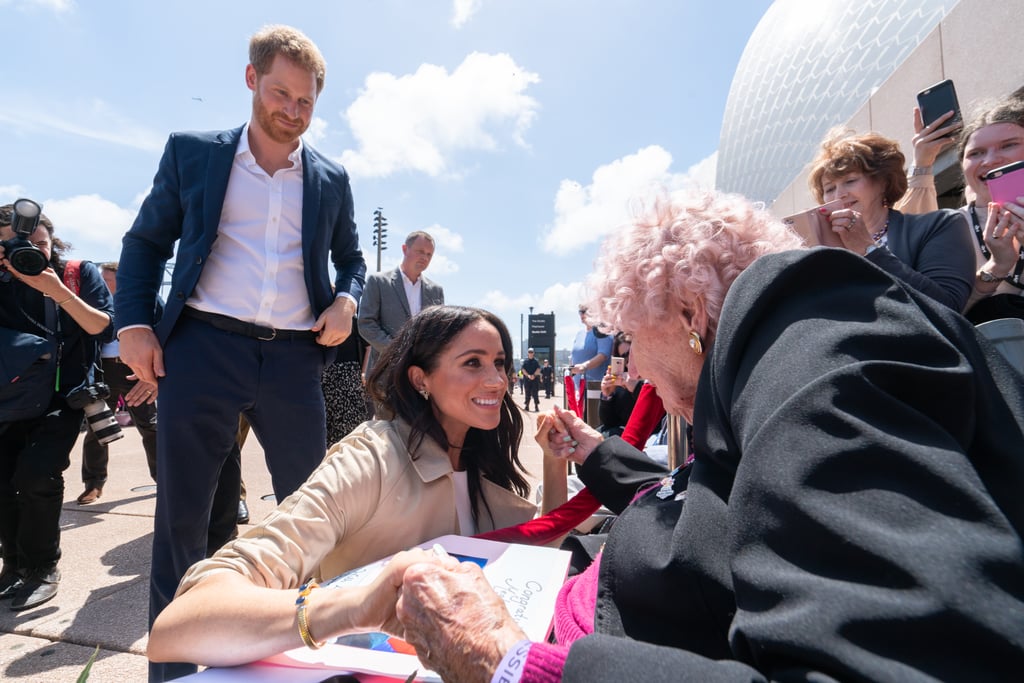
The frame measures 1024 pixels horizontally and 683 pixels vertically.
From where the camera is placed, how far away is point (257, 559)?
1.25 m

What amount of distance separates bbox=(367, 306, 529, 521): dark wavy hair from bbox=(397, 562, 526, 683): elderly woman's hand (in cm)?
105

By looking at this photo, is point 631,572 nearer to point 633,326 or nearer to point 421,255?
point 633,326

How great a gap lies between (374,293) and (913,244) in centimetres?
369

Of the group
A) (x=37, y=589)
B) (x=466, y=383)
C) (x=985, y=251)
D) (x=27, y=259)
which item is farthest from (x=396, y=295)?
(x=985, y=251)

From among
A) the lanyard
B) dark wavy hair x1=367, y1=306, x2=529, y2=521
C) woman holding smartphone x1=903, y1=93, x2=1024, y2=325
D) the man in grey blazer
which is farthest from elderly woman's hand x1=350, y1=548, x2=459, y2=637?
the man in grey blazer

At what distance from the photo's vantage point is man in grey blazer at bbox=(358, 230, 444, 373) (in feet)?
15.0

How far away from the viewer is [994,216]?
1.96m

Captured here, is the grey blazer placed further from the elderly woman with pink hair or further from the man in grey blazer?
the elderly woman with pink hair

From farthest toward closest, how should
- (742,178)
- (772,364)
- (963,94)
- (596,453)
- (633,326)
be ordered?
(742,178), (963,94), (596,453), (633,326), (772,364)

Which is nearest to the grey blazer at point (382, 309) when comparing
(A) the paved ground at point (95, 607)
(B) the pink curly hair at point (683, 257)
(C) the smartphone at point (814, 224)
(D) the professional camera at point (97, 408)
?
(A) the paved ground at point (95, 607)

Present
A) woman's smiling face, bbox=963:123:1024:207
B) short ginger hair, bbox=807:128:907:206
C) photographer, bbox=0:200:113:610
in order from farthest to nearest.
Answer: photographer, bbox=0:200:113:610 → short ginger hair, bbox=807:128:907:206 → woman's smiling face, bbox=963:123:1024:207

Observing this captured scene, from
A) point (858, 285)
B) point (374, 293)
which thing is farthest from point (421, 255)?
point (858, 285)

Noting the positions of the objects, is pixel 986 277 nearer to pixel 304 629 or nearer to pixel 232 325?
pixel 304 629

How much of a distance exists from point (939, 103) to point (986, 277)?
105cm
